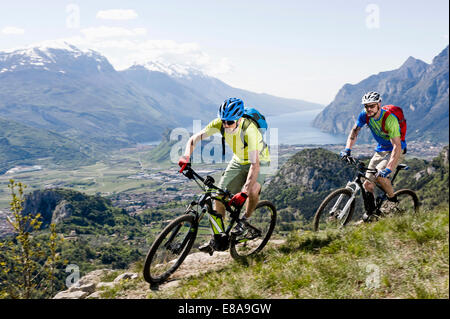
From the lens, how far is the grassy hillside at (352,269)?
14.9 feet

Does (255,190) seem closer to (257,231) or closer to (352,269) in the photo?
(257,231)

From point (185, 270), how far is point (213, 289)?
1819 mm

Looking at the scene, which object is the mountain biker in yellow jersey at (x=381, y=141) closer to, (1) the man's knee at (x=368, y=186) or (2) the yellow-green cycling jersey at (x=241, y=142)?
(1) the man's knee at (x=368, y=186)

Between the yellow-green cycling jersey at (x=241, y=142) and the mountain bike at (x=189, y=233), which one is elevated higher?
the yellow-green cycling jersey at (x=241, y=142)

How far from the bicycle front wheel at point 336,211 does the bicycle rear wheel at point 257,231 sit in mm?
1221

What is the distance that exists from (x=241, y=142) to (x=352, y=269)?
3.07 metres

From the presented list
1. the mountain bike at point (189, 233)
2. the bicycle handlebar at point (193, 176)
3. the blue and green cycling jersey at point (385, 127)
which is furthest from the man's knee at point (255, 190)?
the blue and green cycling jersey at point (385, 127)

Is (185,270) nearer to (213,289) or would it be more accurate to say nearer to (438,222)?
(213,289)

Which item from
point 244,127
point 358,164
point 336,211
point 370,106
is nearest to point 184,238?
point 244,127

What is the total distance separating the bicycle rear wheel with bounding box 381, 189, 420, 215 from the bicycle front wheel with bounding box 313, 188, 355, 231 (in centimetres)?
113

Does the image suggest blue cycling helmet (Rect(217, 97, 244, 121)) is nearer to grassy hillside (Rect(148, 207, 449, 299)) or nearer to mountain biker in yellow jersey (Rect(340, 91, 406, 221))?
grassy hillside (Rect(148, 207, 449, 299))
